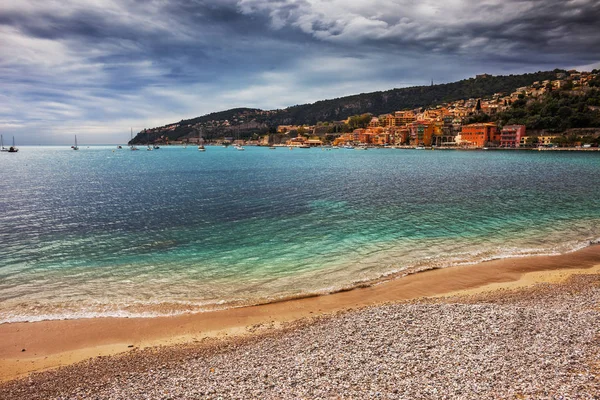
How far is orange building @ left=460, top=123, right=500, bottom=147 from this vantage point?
467 feet

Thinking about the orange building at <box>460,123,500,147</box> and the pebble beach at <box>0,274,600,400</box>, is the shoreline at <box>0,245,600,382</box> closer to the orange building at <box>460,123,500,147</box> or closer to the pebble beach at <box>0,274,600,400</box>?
the pebble beach at <box>0,274,600,400</box>

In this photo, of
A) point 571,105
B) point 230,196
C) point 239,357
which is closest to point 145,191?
point 230,196

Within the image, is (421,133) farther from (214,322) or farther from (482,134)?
(214,322)

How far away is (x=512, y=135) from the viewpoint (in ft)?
442

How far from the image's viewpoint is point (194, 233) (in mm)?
20172

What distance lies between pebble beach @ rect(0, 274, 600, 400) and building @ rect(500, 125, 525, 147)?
5795 inches

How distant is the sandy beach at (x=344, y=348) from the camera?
6188 mm

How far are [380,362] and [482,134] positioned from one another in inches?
6196

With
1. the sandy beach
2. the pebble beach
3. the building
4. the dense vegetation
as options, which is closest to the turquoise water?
the sandy beach

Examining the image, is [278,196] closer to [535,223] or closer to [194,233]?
[194,233]

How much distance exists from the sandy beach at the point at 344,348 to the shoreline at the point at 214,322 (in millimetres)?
51

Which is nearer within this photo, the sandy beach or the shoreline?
the sandy beach

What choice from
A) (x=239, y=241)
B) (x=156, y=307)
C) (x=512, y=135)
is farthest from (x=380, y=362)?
(x=512, y=135)

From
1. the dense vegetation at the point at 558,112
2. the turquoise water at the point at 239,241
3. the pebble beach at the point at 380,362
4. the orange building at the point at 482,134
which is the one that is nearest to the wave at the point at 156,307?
the turquoise water at the point at 239,241
